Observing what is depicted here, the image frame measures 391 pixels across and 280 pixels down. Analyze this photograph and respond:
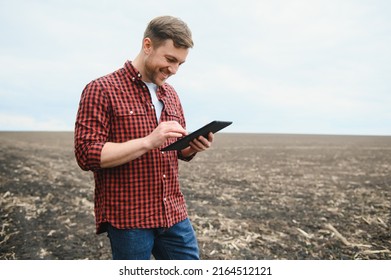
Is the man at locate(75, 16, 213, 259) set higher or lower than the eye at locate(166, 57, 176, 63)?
lower

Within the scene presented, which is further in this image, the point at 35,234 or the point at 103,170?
the point at 35,234

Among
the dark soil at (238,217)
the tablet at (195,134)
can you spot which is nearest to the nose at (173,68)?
the tablet at (195,134)

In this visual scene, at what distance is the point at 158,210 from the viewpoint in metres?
2.19

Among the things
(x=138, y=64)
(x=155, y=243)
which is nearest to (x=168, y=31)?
(x=138, y=64)

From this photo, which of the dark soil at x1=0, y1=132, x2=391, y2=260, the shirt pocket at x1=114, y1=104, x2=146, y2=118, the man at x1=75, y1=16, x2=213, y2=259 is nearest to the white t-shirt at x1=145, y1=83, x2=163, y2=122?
the man at x1=75, y1=16, x2=213, y2=259

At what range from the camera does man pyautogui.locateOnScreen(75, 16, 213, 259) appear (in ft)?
6.56

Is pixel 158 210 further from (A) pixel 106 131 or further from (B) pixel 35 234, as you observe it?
(B) pixel 35 234

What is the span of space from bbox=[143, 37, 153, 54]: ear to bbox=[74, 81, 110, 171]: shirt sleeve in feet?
1.24

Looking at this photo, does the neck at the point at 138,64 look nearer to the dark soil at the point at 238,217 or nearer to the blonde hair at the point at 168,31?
the blonde hair at the point at 168,31

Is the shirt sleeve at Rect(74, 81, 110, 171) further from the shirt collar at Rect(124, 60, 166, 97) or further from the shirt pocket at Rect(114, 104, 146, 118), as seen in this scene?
the shirt collar at Rect(124, 60, 166, 97)

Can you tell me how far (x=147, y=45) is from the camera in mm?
2189

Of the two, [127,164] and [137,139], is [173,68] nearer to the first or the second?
[137,139]

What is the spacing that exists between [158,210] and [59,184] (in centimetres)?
833
